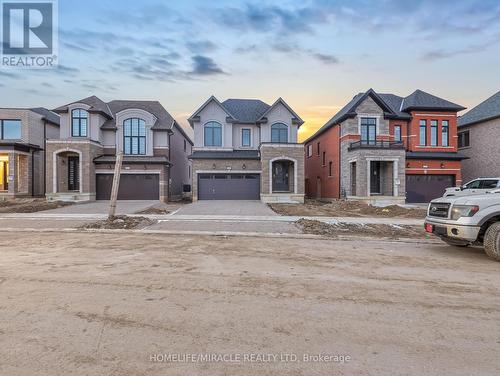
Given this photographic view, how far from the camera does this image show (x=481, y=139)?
2855 centimetres

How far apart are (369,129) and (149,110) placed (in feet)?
65.9

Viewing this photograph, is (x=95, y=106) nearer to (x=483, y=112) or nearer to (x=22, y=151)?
(x=22, y=151)

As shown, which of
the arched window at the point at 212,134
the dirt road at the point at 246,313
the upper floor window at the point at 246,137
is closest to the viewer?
the dirt road at the point at 246,313

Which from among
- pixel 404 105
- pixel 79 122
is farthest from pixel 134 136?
pixel 404 105

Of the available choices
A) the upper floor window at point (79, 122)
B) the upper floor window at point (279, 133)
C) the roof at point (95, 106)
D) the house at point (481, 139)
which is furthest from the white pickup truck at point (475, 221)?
the upper floor window at point (79, 122)

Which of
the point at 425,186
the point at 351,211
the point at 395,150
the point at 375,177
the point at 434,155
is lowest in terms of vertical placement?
the point at 351,211

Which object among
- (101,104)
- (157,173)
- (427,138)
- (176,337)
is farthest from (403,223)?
(101,104)

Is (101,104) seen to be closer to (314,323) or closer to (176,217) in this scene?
(176,217)

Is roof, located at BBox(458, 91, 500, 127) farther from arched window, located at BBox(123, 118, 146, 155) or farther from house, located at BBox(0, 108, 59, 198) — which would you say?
house, located at BBox(0, 108, 59, 198)

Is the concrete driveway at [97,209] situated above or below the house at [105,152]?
below

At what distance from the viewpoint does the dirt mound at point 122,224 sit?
40.6ft

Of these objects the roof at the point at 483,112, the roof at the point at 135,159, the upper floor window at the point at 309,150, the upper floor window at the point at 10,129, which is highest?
the roof at the point at 483,112

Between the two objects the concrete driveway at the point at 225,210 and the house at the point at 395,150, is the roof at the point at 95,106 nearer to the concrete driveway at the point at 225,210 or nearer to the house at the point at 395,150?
the concrete driveway at the point at 225,210

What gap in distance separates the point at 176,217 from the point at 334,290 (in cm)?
1126
